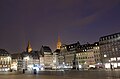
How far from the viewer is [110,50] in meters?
136

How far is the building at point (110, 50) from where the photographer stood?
130 metres

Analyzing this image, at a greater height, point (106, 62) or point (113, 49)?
point (113, 49)

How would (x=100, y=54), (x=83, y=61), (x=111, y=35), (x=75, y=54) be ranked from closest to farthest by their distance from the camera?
(x=111, y=35)
(x=100, y=54)
(x=83, y=61)
(x=75, y=54)

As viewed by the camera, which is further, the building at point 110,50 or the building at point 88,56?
the building at point 88,56

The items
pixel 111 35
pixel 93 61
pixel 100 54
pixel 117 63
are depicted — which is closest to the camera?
pixel 117 63

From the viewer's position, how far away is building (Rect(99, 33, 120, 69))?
12988 centimetres

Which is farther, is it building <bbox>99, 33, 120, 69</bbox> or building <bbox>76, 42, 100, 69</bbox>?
building <bbox>76, 42, 100, 69</bbox>

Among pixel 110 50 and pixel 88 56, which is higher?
pixel 110 50

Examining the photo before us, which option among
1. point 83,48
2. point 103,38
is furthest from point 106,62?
point 83,48

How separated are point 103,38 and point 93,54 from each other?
1955cm

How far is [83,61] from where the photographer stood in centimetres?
17262

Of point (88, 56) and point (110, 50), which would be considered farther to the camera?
point (88, 56)

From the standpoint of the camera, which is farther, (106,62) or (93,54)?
(93,54)

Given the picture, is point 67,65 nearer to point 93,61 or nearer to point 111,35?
point 93,61
